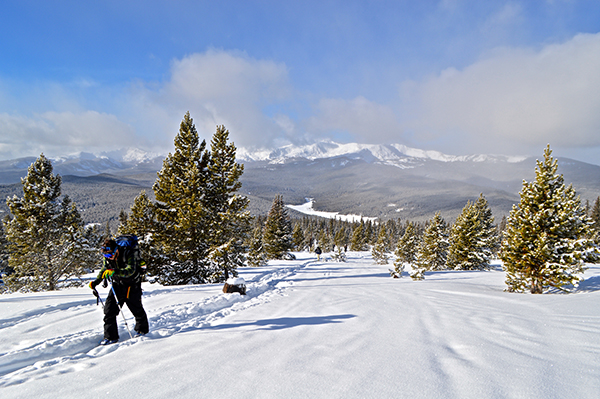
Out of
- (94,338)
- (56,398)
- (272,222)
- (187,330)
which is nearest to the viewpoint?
(56,398)

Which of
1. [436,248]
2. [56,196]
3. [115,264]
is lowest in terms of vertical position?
[436,248]

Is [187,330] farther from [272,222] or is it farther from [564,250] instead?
[272,222]

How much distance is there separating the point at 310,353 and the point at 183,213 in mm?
14125

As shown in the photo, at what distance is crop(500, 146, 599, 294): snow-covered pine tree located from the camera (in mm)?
10562

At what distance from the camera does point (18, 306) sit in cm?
751

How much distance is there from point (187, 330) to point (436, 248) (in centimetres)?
3140

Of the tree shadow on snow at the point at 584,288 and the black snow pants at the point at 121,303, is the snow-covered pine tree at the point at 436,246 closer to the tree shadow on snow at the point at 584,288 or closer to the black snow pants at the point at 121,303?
the tree shadow on snow at the point at 584,288

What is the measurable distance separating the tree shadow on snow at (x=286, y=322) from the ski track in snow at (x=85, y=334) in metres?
0.68

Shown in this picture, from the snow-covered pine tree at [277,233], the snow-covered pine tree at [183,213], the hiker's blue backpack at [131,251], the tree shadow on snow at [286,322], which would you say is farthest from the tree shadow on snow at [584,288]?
the snow-covered pine tree at [277,233]

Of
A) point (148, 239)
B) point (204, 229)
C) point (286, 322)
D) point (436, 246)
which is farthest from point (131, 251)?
point (436, 246)

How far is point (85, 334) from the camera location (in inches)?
207

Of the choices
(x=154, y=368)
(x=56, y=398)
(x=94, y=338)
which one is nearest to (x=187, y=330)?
(x=94, y=338)

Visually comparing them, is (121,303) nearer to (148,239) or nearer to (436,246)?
(148,239)

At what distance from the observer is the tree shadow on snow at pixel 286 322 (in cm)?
571
